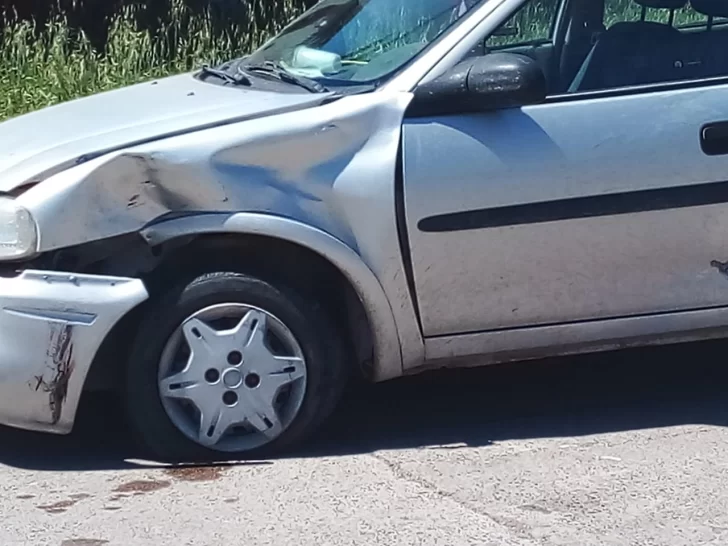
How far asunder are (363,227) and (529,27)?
1017mm

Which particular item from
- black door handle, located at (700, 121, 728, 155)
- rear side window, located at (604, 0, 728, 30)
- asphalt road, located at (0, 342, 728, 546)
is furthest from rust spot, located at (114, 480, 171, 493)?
rear side window, located at (604, 0, 728, 30)

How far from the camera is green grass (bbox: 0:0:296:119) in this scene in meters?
9.92

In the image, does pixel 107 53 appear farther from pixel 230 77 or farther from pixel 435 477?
pixel 435 477

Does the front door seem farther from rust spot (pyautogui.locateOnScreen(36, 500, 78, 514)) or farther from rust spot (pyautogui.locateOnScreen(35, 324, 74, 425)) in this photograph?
rust spot (pyautogui.locateOnScreen(36, 500, 78, 514))

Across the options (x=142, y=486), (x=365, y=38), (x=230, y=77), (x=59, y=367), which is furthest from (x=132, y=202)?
(x=365, y=38)

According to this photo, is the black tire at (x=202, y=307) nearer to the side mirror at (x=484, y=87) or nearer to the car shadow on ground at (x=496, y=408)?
the car shadow on ground at (x=496, y=408)

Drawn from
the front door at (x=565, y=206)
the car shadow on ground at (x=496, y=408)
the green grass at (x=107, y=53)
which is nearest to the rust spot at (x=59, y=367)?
the car shadow on ground at (x=496, y=408)

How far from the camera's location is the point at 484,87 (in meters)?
4.73

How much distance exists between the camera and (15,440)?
519cm

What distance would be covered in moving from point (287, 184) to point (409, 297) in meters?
0.56

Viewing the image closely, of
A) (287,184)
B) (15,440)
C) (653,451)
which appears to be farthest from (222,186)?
(653,451)

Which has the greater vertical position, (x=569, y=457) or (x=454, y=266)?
(x=454, y=266)

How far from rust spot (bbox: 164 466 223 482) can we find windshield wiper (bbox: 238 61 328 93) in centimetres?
133

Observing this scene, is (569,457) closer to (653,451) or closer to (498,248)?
(653,451)
